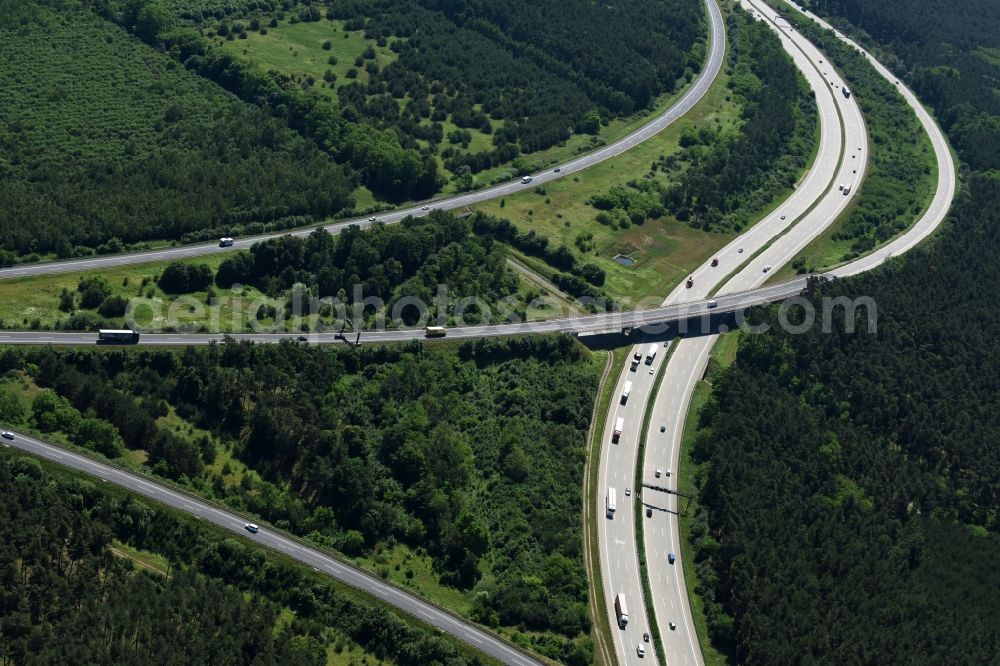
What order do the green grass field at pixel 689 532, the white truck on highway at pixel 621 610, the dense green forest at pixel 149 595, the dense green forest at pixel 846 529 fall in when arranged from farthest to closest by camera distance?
1. the white truck on highway at pixel 621 610
2. the green grass field at pixel 689 532
3. the dense green forest at pixel 846 529
4. the dense green forest at pixel 149 595

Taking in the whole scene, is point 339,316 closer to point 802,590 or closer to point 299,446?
point 299,446

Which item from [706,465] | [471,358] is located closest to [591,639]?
[706,465]

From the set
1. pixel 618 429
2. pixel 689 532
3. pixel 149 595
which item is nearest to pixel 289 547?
pixel 149 595

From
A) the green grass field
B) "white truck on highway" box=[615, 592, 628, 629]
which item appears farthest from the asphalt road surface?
the green grass field

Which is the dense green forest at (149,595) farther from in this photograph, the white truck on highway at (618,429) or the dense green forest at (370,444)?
the white truck on highway at (618,429)

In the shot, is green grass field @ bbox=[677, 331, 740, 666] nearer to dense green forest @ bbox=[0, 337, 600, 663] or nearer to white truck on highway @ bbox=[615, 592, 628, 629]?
white truck on highway @ bbox=[615, 592, 628, 629]

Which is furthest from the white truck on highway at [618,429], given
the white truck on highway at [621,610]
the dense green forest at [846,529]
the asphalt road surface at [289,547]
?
the asphalt road surface at [289,547]
